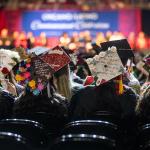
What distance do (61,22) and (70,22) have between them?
1.16 feet

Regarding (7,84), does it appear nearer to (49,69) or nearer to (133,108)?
(49,69)

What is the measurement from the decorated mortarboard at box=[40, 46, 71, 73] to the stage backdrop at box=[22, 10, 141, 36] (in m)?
17.6

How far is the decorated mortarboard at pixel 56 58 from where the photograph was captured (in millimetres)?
4766

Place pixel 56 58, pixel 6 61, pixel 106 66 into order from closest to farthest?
pixel 106 66 < pixel 56 58 < pixel 6 61

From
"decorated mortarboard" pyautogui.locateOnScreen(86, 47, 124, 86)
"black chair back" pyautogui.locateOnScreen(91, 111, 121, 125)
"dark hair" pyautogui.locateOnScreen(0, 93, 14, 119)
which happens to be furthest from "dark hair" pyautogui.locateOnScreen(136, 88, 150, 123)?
"dark hair" pyautogui.locateOnScreen(0, 93, 14, 119)

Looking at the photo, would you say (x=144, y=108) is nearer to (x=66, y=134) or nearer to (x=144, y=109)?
(x=144, y=109)

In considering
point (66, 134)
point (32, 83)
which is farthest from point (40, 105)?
point (66, 134)

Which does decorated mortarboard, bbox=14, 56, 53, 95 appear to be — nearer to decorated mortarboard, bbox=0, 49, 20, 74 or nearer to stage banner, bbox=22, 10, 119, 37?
decorated mortarboard, bbox=0, 49, 20, 74

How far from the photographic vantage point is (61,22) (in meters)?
22.7

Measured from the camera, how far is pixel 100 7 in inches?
884

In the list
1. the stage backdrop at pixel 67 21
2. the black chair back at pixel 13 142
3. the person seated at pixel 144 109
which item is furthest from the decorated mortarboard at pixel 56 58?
the stage backdrop at pixel 67 21

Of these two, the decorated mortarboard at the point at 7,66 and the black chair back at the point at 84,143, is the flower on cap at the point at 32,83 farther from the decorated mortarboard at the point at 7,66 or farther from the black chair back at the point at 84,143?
the black chair back at the point at 84,143

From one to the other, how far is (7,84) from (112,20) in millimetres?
17306

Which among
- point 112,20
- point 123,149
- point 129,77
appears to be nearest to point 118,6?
point 112,20
